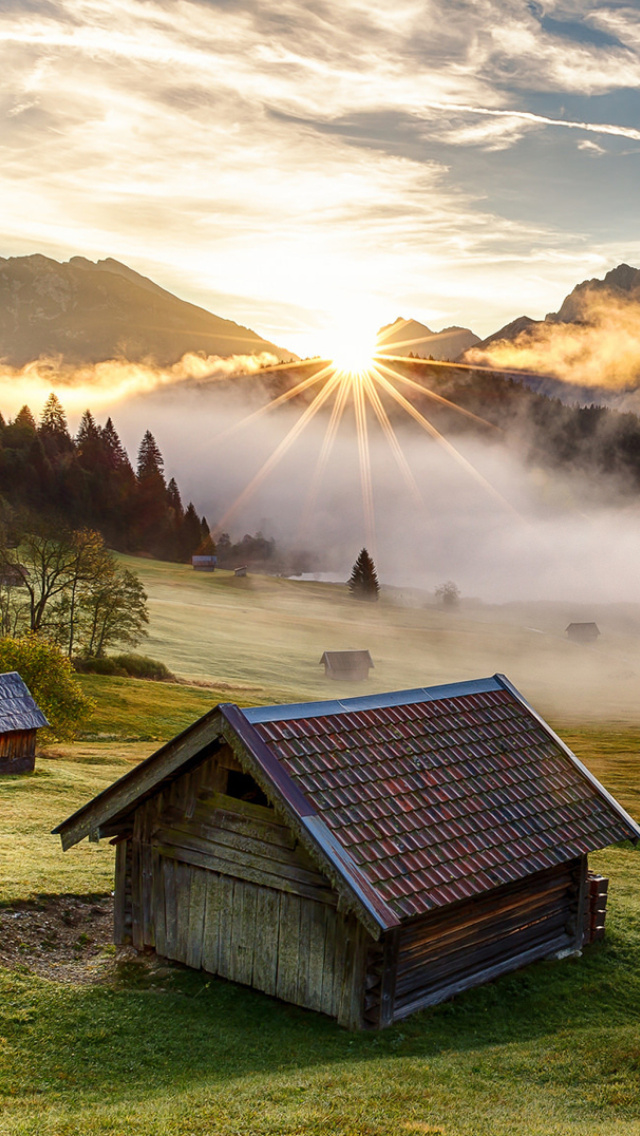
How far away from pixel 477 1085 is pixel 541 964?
605 centimetres

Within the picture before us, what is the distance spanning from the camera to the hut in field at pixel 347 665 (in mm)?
92213

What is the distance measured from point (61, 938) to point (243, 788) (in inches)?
212

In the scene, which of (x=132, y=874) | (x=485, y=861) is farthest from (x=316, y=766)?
(x=132, y=874)

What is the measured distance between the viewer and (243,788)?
50.3 feet

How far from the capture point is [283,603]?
138 meters

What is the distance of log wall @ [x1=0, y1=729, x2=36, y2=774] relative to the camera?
38531mm

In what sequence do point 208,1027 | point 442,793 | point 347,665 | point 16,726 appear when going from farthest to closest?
point 347,665 → point 16,726 → point 442,793 → point 208,1027

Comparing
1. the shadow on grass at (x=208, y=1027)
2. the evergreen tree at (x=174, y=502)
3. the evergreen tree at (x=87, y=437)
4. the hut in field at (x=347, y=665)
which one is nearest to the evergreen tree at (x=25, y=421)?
the evergreen tree at (x=87, y=437)

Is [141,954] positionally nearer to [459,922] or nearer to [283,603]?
[459,922]

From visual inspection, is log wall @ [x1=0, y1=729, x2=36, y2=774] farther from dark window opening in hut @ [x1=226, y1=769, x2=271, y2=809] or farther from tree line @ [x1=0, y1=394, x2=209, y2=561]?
tree line @ [x1=0, y1=394, x2=209, y2=561]

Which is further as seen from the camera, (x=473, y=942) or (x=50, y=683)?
(x=50, y=683)

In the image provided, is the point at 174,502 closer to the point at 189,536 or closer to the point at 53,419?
the point at 189,536

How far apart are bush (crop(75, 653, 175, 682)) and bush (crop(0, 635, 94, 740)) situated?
79.1 feet

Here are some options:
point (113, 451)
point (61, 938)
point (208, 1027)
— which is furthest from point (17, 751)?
point (113, 451)
